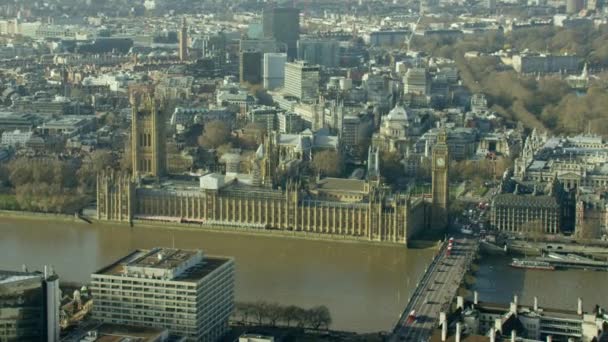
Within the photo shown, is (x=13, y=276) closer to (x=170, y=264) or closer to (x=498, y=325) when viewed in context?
(x=170, y=264)

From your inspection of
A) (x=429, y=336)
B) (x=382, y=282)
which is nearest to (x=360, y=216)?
(x=382, y=282)

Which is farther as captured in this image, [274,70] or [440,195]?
[274,70]

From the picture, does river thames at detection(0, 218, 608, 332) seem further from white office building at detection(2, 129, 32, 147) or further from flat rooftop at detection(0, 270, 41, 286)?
white office building at detection(2, 129, 32, 147)

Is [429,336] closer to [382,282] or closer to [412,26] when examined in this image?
[382,282]

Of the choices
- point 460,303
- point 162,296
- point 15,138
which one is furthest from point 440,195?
point 15,138

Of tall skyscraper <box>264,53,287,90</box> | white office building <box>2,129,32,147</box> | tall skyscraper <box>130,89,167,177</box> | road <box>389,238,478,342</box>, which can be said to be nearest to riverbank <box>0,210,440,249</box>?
road <box>389,238,478,342</box>
